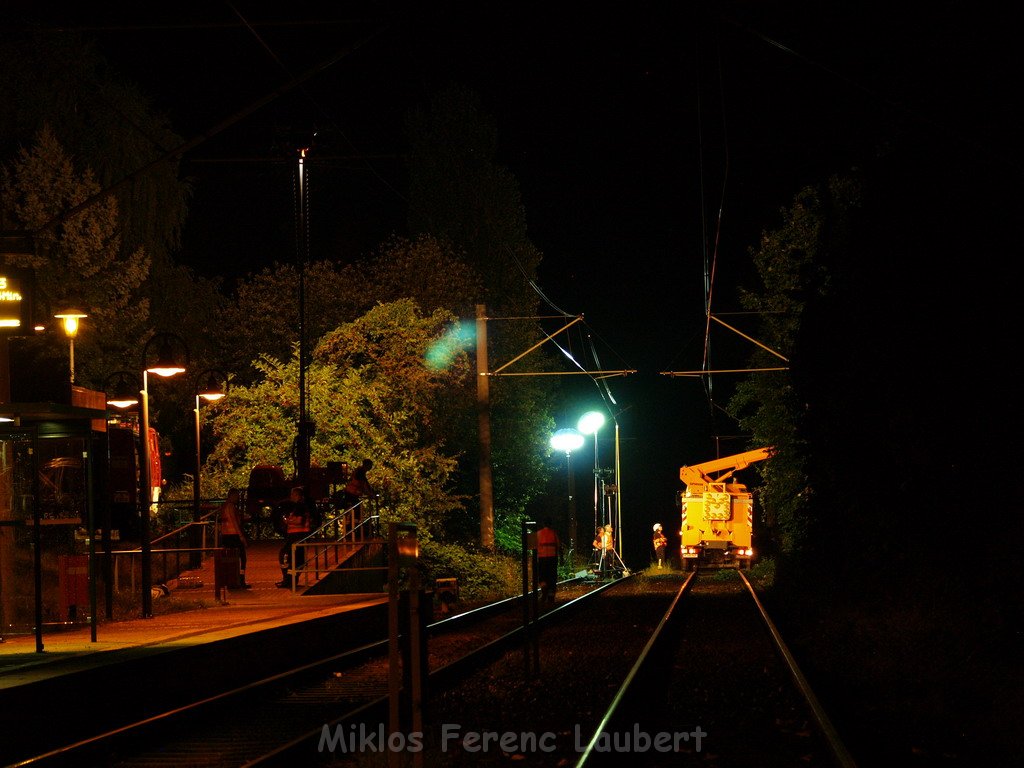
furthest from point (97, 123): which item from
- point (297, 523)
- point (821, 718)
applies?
point (821, 718)

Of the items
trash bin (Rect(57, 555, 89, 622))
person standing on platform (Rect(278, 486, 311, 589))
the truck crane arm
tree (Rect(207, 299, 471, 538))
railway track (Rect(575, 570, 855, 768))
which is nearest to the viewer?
railway track (Rect(575, 570, 855, 768))

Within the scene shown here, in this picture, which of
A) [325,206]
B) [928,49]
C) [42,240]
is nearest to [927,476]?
[928,49]

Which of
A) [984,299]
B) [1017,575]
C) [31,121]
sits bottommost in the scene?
[1017,575]

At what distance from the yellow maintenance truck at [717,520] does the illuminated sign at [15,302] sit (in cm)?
3562

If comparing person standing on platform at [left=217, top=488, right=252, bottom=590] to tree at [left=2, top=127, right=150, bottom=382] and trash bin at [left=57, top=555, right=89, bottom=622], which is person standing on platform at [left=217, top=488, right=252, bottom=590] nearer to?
trash bin at [left=57, top=555, right=89, bottom=622]

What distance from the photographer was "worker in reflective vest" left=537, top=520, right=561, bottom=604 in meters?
25.9

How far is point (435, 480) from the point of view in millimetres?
36688

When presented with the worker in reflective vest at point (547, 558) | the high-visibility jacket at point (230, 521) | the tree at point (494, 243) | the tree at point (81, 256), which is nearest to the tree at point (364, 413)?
the tree at point (81, 256)

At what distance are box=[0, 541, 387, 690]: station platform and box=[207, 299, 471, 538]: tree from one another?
6616 millimetres

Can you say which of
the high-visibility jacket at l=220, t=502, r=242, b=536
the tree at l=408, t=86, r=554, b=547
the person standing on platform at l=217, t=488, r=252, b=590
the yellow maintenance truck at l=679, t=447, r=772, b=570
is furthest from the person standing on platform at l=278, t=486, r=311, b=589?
the yellow maintenance truck at l=679, t=447, r=772, b=570

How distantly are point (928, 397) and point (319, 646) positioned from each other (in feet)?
30.3

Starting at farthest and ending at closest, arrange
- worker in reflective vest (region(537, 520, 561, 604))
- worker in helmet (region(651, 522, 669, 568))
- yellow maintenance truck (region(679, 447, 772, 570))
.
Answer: worker in helmet (region(651, 522, 669, 568)) < yellow maintenance truck (region(679, 447, 772, 570)) < worker in reflective vest (region(537, 520, 561, 604))

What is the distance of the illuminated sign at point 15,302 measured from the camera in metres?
16.0

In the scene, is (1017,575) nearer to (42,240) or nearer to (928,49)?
(928,49)
